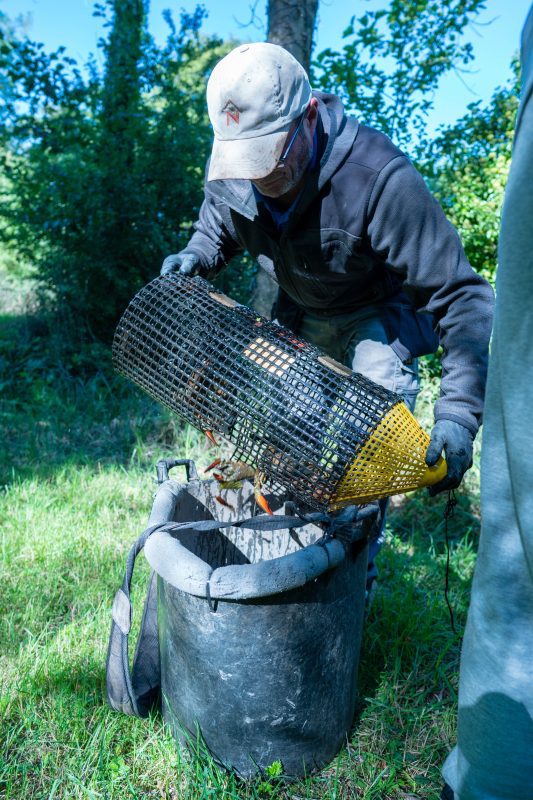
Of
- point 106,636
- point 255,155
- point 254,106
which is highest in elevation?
point 254,106

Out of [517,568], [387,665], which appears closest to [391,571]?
[387,665]

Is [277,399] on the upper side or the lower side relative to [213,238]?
lower

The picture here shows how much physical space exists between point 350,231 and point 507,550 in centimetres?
134

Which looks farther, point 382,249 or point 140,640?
point 140,640

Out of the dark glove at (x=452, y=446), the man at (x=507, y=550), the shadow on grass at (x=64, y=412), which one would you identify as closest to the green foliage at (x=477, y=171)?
the shadow on grass at (x=64, y=412)

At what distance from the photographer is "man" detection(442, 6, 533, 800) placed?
0.85 meters

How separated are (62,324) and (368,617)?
404 centimetres

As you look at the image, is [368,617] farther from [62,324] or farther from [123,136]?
[123,136]

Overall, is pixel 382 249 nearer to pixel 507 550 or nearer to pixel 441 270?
pixel 441 270

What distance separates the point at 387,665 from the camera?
2.45 meters

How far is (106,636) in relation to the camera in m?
2.46

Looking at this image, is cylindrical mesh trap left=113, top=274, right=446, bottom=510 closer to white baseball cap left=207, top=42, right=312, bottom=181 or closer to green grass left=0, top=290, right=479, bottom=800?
white baseball cap left=207, top=42, right=312, bottom=181

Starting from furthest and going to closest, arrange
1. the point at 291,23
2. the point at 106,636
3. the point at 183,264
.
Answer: the point at 291,23
the point at 106,636
the point at 183,264

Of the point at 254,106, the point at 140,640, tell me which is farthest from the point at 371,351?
the point at 140,640
